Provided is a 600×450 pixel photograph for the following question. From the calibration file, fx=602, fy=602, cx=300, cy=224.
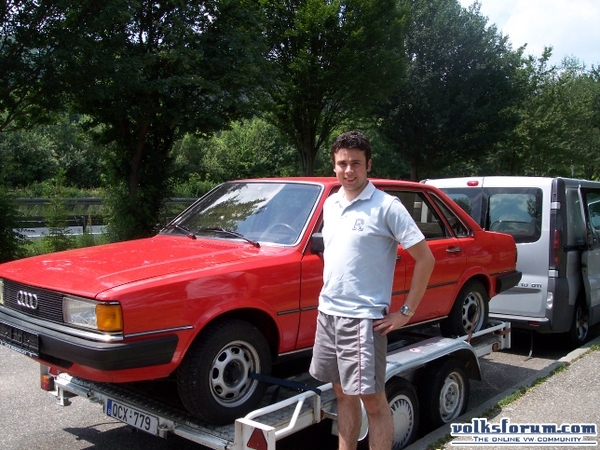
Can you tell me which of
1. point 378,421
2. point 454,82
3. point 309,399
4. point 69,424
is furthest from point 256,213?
point 454,82

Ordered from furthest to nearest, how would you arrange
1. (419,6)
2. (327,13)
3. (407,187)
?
(419,6)
(327,13)
(407,187)

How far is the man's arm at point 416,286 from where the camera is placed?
123 inches

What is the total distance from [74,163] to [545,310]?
46114 mm

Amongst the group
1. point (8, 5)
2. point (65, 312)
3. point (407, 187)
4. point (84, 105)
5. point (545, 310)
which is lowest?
point (545, 310)

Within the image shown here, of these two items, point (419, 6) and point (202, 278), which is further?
point (419, 6)

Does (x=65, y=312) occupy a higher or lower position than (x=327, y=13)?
lower

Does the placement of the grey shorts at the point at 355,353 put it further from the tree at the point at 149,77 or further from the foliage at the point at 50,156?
the foliage at the point at 50,156

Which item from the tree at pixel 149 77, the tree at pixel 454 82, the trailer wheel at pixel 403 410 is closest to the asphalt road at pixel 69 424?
the trailer wheel at pixel 403 410

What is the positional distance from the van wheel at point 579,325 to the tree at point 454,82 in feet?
63.0

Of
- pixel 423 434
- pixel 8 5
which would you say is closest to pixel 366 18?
pixel 8 5

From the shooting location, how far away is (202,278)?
356 cm

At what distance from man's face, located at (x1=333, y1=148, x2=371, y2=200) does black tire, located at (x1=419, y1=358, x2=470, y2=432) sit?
77.6 inches

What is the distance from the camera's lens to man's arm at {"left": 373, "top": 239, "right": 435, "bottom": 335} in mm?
3119

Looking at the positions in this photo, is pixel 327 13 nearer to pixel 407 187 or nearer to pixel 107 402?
pixel 407 187
